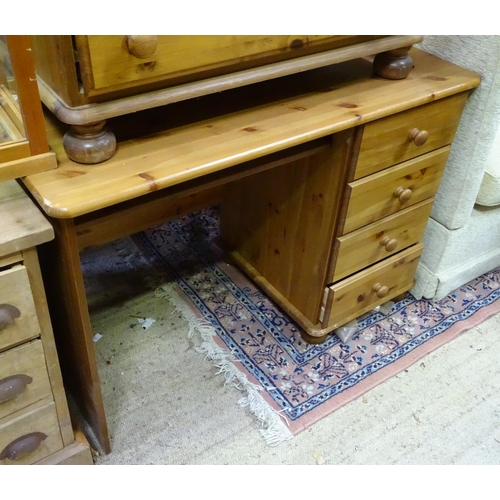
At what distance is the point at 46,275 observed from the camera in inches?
40.8

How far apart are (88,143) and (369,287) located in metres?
0.84

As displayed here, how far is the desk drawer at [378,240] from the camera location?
128 cm

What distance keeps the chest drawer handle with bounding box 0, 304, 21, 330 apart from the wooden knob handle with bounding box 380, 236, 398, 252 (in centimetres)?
85

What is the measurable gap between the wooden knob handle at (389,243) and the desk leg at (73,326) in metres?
0.73

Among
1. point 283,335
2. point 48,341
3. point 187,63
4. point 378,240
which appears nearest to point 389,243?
point 378,240

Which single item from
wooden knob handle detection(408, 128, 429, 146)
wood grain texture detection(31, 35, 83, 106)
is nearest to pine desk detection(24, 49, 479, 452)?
wooden knob handle detection(408, 128, 429, 146)

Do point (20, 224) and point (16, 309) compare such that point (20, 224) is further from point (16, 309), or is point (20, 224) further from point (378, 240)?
point (378, 240)

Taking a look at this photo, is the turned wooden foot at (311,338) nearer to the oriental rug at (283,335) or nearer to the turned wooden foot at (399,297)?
the oriental rug at (283,335)

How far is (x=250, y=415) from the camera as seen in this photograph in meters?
1.30

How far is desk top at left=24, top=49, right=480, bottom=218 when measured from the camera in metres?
0.83

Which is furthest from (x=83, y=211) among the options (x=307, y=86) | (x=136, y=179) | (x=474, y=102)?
(x=474, y=102)

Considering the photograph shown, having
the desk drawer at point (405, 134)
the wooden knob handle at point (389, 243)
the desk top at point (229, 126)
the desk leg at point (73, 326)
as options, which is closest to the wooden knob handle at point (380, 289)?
the wooden knob handle at point (389, 243)

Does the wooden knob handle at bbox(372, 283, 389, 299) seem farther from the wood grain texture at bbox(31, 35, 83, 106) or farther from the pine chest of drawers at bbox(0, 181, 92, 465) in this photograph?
the wood grain texture at bbox(31, 35, 83, 106)

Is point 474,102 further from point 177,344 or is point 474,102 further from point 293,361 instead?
point 177,344
